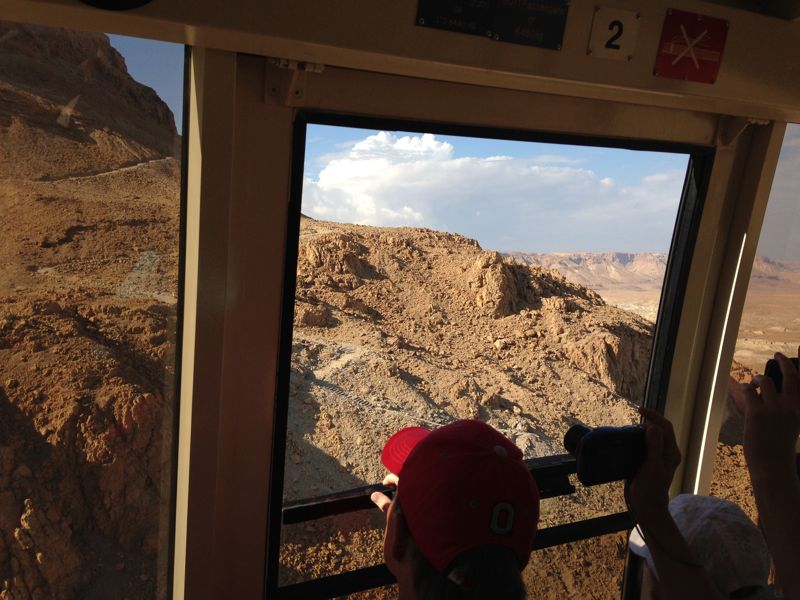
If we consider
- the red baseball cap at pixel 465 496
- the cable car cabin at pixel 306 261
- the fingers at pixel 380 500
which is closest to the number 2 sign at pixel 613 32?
the cable car cabin at pixel 306 261

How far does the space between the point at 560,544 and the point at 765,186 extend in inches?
63.5

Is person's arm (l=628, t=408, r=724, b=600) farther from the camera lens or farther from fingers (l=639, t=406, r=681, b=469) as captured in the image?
the camera lens

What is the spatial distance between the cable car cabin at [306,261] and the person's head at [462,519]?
1.94 ft

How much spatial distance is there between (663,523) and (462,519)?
0.43 meters

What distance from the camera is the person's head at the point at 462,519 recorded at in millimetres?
960

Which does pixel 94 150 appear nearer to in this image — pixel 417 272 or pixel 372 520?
pixel 417 272

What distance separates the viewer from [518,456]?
115cm

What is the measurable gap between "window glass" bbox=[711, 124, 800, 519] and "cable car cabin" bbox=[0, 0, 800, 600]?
0.04 metres

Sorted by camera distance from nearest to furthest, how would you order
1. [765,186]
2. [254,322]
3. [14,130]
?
1. [14,130]
2. [254,322]
3. [765,186]

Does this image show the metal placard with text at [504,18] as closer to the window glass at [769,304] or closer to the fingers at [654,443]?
the fingers at [654,443]

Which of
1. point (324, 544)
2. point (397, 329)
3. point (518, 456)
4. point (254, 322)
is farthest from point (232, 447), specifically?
point (518, 456)

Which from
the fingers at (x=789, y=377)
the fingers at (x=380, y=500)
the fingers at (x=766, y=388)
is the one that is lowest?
the fingers at (x=380, y=500)

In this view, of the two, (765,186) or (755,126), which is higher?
(755,126)

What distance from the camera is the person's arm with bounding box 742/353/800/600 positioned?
118 cm
